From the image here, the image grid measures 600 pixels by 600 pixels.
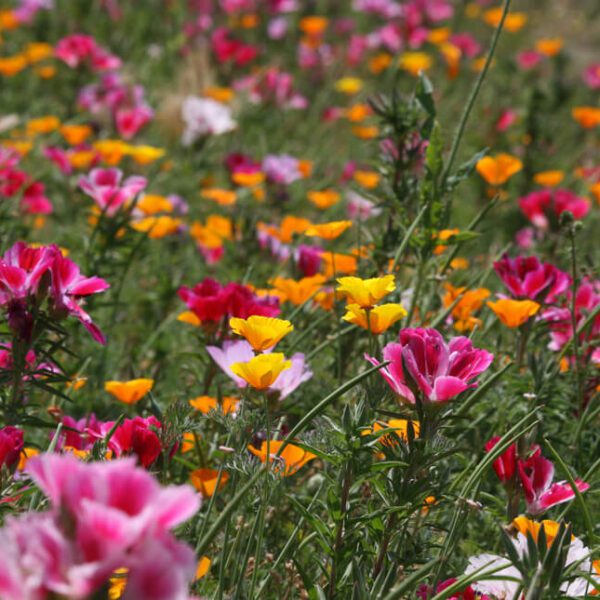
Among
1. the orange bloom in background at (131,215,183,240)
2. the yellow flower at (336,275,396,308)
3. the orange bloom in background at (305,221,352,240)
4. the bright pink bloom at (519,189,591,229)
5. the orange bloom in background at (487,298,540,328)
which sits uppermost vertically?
the yellow flower at (336,275,396,308)

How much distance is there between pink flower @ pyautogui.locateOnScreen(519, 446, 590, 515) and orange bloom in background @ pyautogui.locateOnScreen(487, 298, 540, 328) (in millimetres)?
389

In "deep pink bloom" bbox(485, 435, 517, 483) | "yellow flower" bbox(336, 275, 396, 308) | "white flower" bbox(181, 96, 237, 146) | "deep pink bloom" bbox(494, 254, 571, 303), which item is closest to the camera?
"yellow flower" bbox(336, 275, 396, 308)

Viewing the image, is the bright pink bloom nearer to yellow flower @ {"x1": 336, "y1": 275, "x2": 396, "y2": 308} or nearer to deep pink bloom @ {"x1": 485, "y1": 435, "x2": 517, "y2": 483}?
deep pink bloom @ {"x1": 485, "y1": 435, "x2": 517, "y2": 483}

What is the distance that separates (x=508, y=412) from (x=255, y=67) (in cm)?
506

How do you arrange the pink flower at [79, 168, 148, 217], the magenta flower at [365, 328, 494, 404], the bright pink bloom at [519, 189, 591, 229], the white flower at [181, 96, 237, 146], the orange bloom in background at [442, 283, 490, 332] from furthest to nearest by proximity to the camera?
the white flower at [181, 96, 237, 146], the bright pink bloom at [519, 189, 591, 229], the pink flower at [79, 168, 148, 217], the orange bloom in background at [442, 283, 490, 332], the magenta flower at [365, 328, 494, 404]

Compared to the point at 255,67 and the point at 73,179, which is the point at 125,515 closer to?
the point at 73,179

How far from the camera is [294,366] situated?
5.07 ft

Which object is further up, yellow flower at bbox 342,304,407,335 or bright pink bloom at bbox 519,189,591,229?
yellow flower at bbox 342,304,407,335

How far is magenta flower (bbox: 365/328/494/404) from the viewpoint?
1203 mm

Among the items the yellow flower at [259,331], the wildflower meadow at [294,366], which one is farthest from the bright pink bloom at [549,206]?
the yellow flower at [259,331]

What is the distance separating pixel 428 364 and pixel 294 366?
1.19 feet

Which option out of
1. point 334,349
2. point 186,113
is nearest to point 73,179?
point 186,113

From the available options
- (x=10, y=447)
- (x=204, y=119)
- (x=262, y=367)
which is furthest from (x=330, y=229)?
(x=204, y=119)

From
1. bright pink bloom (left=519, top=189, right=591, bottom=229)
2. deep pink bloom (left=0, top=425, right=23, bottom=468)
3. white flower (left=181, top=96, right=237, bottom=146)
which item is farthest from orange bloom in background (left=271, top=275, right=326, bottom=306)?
white flower (left=181, top=96, right=237, bottom=146)
